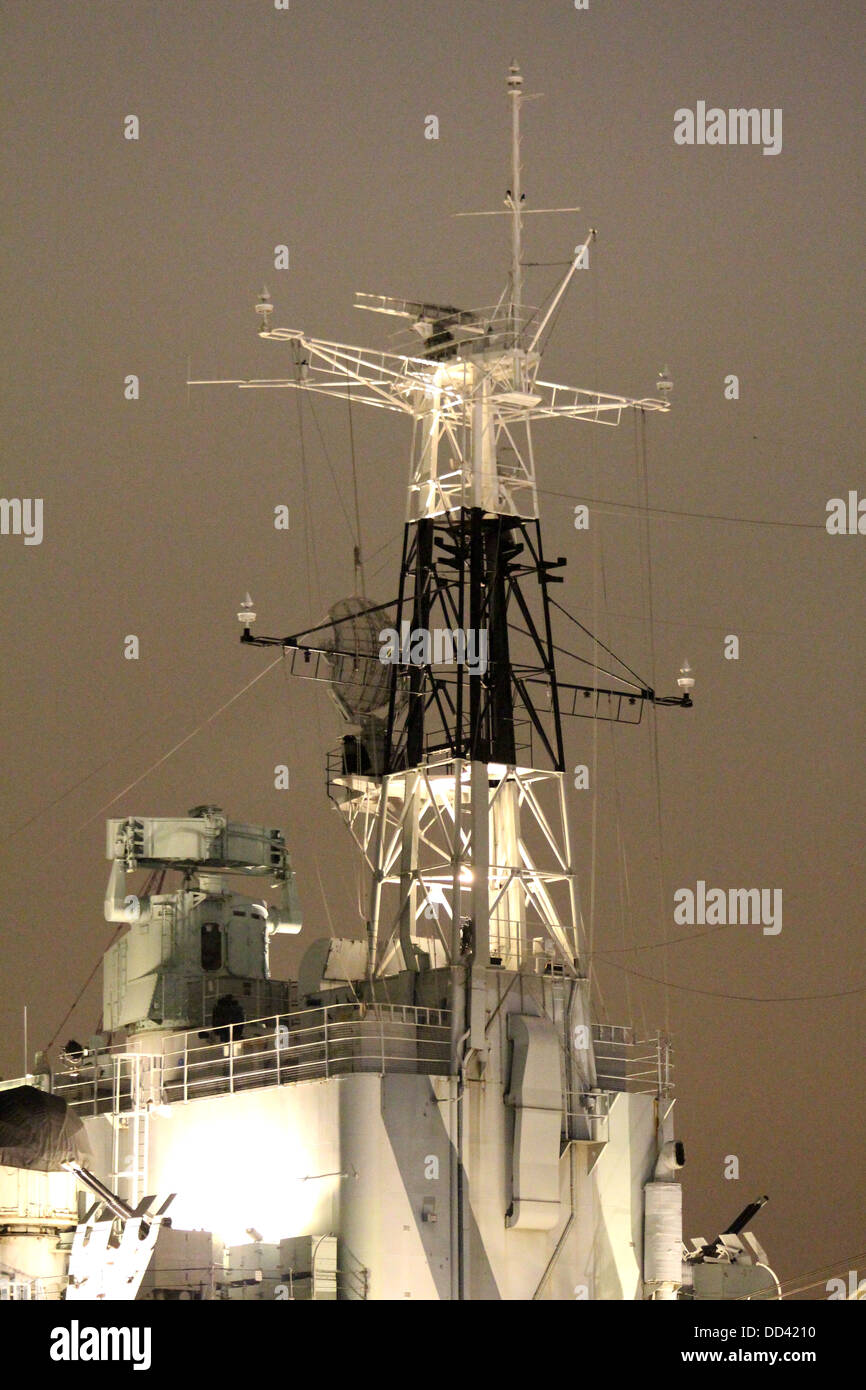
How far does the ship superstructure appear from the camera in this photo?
139 feet

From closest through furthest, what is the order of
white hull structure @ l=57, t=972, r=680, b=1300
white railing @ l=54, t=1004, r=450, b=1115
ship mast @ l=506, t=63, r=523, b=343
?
1. white hull structure @ l=57, t=972, r=680, b=1300
2. white railing @ l=54, t=1004, r=450, b=1115
3. ship mast @ l=506, t=63, r=523, b=343

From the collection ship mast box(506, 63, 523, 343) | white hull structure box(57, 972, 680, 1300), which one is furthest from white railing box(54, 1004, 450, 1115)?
ship mast box(506, 63, 523, 343)

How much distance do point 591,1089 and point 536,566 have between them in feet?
28.4

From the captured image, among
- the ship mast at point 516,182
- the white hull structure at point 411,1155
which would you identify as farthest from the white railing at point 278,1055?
the ship mast at point 516,182

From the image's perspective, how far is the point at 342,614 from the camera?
4878cm

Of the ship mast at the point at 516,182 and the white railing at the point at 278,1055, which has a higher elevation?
the ship mast at the point at 516,182

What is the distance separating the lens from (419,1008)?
43531 millimetres

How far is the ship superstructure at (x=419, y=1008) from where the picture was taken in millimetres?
42344

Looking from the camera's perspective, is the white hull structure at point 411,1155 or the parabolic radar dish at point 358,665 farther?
the parabolic radar dish at point 358,665

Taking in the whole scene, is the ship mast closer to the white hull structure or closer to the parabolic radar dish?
the parabolic radar dish

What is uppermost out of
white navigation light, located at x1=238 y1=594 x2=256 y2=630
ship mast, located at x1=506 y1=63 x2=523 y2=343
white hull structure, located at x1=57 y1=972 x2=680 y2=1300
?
ship mast, located at x1=506 y1=63 x2=523 y2=343

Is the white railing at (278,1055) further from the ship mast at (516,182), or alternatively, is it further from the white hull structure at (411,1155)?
the ship mast at (516,182)

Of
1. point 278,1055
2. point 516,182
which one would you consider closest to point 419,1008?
point 278,1055

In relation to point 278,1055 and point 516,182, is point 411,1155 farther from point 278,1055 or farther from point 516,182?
point 516,182
